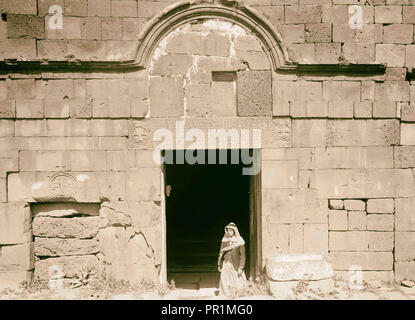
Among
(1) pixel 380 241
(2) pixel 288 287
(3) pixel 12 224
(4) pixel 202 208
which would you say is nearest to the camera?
(2) pixel 288 287

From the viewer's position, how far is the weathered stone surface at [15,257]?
227 inches

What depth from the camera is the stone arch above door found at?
18.8 ft

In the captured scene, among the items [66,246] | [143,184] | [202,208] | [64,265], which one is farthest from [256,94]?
[202,208]

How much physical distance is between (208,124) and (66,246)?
329 centimetres

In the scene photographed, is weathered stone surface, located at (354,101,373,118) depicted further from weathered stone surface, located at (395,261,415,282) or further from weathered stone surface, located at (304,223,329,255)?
weathered stone surface, located at (395,261,415,282)

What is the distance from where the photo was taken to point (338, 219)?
235 inches

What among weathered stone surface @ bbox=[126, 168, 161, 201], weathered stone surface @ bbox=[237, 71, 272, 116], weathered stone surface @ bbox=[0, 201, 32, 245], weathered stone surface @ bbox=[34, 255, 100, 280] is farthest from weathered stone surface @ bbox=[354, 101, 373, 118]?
weathered stone surface @ bbox=[0, 201, 32, 245]

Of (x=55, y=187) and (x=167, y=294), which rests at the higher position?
(x=55, y=187)

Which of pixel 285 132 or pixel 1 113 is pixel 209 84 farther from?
pixel 1 113

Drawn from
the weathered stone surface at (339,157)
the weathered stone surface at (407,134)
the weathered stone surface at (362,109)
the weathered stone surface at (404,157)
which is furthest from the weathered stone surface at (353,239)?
the weathered stone surface at (362,109)

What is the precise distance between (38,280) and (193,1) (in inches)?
218

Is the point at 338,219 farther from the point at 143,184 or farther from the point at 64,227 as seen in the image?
the point at 64,227

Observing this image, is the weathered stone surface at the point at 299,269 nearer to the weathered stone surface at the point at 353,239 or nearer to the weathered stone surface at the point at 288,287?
the weathered stone surface at the point at 288,287

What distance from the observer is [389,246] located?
5996mm
